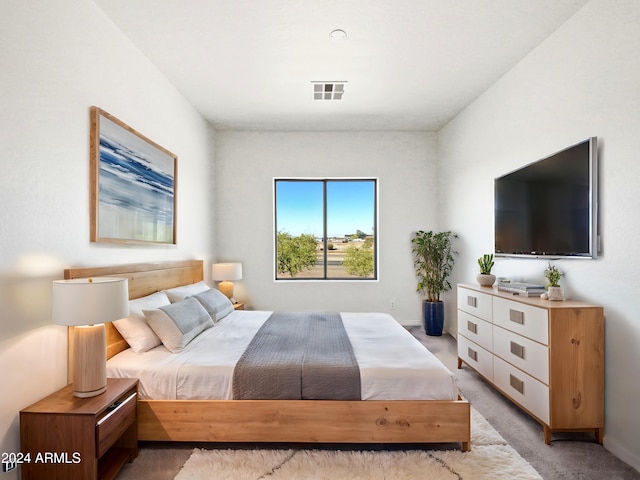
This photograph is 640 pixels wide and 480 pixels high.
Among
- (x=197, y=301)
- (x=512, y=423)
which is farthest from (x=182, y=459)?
(x=512, y=423)

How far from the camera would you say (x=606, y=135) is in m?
2.17

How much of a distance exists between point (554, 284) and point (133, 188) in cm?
325

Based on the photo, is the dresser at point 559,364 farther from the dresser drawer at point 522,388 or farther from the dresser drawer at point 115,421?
the dresser drawer at point 115,421

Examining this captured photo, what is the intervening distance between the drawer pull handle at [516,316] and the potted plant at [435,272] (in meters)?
2.05

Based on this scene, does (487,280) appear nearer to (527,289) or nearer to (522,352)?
(527,289)

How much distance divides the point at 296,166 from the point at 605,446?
13.7ft

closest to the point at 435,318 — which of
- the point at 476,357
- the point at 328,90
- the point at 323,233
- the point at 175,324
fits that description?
the point at 476,357

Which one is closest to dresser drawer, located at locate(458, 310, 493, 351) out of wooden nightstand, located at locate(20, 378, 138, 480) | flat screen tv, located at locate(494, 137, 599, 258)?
flat screen tv, located at locate(494, 137, 599, 258)

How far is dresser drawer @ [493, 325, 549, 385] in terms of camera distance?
2.16 m

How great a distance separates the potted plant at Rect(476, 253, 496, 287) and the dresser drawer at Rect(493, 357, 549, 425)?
725mm

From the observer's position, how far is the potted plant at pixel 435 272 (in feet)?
14.9

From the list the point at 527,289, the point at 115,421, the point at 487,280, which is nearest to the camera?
the point at 115,421

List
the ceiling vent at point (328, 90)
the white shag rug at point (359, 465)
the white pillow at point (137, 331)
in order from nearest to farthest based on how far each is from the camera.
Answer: the white shag rug at point (359, 465) → the white pillow at point (137, 331) → the ceiling vent at point (328, 90)

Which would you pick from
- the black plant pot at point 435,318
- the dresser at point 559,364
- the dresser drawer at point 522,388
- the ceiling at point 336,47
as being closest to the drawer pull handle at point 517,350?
the dresser at point 559,364
